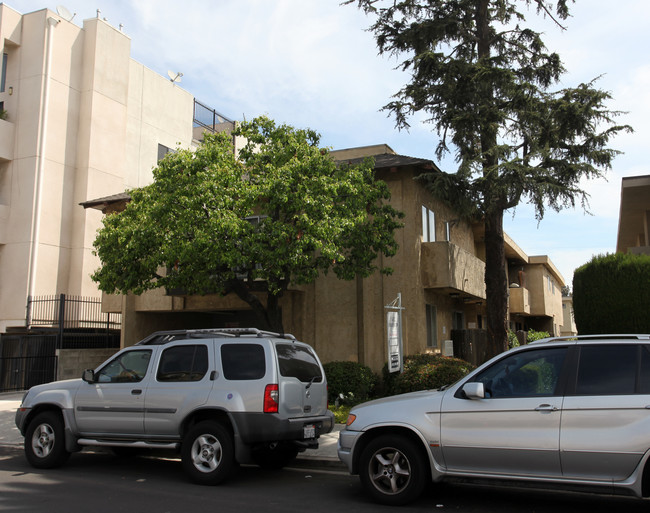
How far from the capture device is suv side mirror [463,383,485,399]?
618 cm

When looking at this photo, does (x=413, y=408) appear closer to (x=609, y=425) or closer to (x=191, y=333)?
(x=609, y=425)

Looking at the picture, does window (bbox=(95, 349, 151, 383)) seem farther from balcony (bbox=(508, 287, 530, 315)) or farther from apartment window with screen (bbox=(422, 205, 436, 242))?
balcony (bbox=(508, 287, 530, 315))

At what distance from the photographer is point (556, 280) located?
36.8 meters

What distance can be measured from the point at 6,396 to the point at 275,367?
15020 mm

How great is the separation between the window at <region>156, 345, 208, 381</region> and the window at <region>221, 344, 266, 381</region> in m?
0.32

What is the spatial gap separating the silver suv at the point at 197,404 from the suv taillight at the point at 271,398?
0.01 m

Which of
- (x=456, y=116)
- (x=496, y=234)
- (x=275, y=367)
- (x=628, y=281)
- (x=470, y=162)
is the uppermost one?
(x=456, y=116)

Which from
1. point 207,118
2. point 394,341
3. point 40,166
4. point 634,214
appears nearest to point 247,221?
point 394,341

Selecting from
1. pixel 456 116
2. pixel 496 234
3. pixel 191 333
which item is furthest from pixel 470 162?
pixel 191 333

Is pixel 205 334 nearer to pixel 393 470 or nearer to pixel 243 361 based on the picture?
pixel 243 361

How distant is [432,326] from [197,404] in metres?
10.7

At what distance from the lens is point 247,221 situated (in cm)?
1302

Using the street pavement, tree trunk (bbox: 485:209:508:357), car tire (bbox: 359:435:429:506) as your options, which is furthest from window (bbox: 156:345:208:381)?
tree trunk (bbox: 485:209:508:357)

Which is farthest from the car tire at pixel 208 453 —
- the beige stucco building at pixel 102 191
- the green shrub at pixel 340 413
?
the beige stucco building at pixel 102 191
